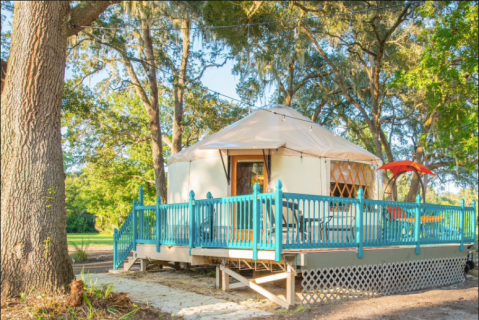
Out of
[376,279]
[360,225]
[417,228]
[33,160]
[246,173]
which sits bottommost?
[376,279]

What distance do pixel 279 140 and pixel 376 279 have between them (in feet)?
11.2

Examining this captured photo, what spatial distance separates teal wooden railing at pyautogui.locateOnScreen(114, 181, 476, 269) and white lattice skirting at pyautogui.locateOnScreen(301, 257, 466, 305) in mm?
402

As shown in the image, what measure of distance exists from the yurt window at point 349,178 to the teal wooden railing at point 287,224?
1.47m

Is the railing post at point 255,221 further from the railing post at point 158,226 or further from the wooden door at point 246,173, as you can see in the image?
the wooden door at point 246,173

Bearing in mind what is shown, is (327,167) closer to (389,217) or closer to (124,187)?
(389,217)

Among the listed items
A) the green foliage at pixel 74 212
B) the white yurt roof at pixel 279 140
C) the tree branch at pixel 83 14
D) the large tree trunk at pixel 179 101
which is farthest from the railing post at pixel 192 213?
the green foliage at pixel 74 212

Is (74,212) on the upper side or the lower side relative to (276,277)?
lower

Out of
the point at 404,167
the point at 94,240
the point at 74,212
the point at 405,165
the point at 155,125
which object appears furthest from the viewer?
the point at 74,212

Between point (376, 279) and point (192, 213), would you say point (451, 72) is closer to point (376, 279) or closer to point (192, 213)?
point (376, 279)

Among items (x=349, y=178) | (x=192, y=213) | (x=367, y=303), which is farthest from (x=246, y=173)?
(x=367, y=303)

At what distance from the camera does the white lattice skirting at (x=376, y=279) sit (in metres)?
7.11

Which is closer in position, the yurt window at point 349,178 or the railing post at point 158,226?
the railing post at point 158,226

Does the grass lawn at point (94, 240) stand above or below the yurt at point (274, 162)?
below

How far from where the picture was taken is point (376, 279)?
816cm
